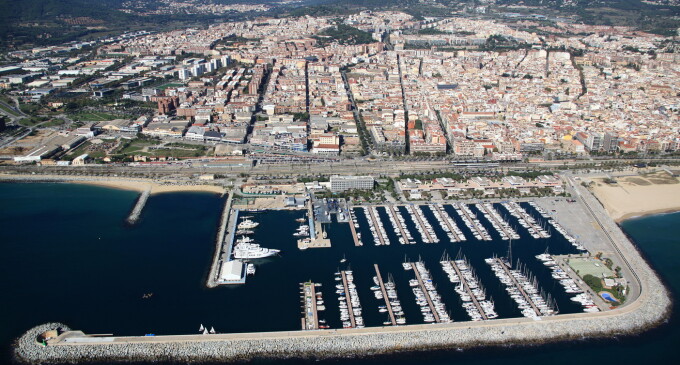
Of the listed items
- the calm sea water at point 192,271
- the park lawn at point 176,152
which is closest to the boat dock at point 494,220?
the calm sea water at point 192,271

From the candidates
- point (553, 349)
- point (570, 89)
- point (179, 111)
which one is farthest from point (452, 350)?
point (570, 89)

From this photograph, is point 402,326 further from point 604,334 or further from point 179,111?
point 179,111

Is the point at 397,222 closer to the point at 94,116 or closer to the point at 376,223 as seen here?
the point at 376,223

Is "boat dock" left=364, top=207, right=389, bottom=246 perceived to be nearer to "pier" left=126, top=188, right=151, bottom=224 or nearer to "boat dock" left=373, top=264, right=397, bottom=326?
"boat dock" left=373, top=264, right=397, bottom=326

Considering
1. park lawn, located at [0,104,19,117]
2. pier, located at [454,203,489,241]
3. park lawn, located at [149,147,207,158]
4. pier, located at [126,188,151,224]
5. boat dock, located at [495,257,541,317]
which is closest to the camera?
boat dock, located at [495,257,541,317]

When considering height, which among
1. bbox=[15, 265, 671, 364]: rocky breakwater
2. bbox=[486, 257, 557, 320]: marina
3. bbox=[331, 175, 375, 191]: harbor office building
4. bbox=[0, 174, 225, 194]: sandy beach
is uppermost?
bbox=[331, 175, 375, 191]: harbor office building

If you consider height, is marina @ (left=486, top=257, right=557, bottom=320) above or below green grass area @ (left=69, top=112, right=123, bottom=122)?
below

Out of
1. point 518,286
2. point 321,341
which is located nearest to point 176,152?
point 321,341

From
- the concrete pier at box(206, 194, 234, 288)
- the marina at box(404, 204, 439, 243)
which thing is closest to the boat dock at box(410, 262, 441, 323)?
the marina at box(404, 204, 439, 243)
